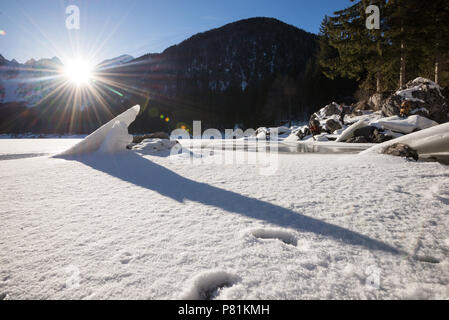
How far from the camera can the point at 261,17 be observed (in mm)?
129625

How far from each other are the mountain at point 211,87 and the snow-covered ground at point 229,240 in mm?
42395

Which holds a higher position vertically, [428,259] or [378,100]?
[378,100]

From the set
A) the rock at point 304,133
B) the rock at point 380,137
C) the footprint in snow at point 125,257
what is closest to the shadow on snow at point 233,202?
the footprint in snow at point 125,257

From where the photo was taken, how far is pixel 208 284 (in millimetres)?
1142

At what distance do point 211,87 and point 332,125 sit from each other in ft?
284

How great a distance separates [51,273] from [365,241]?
7.26ft

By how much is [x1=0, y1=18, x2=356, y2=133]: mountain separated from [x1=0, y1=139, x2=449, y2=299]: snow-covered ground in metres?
→ 42.4

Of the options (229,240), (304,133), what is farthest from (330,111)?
(229,240)

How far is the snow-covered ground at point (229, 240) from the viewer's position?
1081 millimetres

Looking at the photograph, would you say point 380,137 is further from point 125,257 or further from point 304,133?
→ point 125,257

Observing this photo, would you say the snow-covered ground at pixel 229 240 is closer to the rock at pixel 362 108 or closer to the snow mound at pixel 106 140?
the snow mound at pixel 106 140

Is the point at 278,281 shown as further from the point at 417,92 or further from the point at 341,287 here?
the point at 417,92

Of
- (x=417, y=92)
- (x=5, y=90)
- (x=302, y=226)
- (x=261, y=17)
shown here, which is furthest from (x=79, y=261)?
(x=5, y=90)

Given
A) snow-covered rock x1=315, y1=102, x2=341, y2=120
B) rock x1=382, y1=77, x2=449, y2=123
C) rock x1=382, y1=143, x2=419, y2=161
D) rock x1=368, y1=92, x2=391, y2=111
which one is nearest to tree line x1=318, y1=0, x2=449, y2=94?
rock x1=368, y1=92, x2=391, y2=111
